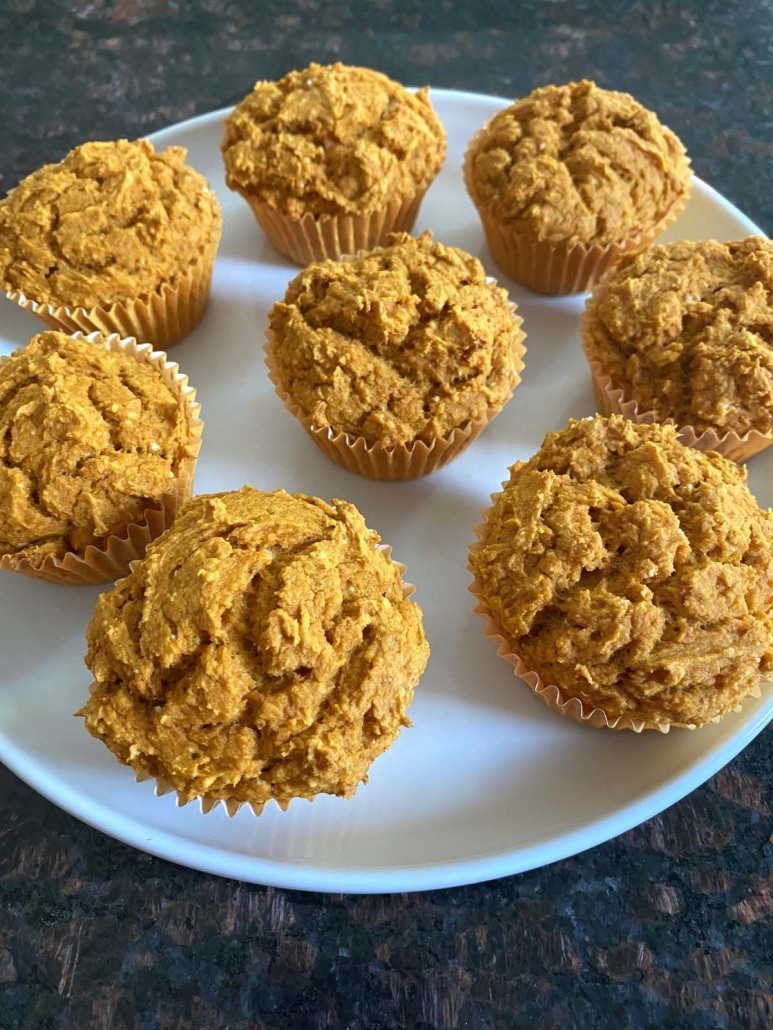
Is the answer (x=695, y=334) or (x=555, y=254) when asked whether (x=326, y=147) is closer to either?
(x=555, y=254)

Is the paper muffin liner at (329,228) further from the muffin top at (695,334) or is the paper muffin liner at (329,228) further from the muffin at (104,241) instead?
the muffin top at (695,334)

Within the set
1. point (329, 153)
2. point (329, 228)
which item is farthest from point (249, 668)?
point (329, 153)

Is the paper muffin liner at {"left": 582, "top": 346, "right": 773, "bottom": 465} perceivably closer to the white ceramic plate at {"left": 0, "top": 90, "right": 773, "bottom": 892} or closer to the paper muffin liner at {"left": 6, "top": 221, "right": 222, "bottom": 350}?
the white ceramic plate at {"left": 0, "top": 90, "right": 773, "bottom": 892}

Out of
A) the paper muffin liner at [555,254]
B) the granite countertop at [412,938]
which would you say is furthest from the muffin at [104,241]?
the granite countertop at [412,938]

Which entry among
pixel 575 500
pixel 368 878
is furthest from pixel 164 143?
pixel 368 878

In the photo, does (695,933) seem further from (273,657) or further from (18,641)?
(18,641)

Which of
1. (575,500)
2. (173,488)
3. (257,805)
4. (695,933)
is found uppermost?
(575,500)
